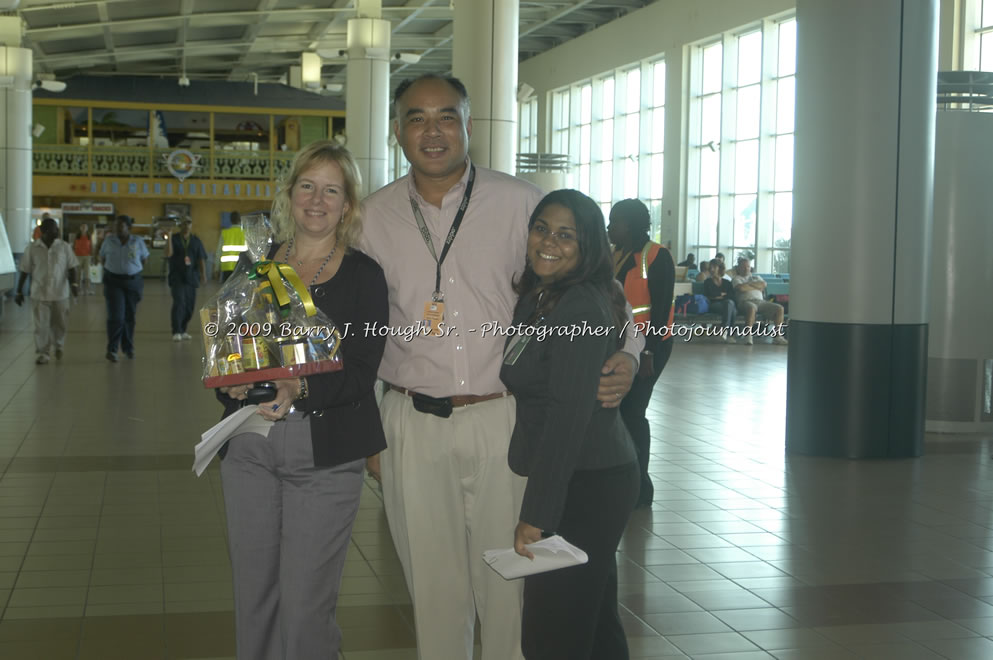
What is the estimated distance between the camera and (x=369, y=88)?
2280cm

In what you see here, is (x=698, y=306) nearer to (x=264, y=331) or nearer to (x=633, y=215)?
(x=633, y=215)

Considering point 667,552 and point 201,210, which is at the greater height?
point 201,210

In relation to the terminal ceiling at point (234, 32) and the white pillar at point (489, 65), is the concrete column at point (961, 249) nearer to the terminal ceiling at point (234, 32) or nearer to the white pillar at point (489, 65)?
the white pillar at point (489, 65)

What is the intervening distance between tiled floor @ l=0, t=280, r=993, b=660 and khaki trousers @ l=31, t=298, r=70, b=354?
3559mm

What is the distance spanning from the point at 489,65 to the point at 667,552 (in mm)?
8429

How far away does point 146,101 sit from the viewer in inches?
1607

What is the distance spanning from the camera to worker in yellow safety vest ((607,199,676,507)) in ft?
21.0

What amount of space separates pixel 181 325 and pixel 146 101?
26.6 meters

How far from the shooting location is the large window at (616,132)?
104 feet

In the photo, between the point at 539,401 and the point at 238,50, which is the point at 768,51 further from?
the point at 539,401

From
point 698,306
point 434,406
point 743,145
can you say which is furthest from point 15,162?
point 434,406

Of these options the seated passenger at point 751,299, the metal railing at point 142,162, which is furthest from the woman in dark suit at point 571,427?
the metal railing at point 142,162

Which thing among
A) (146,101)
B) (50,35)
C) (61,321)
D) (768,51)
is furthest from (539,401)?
(146,101)

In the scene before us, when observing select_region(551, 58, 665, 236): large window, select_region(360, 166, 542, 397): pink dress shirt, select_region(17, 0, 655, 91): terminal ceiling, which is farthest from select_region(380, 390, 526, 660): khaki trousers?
select_region(551, 58, 665, 236): large window
